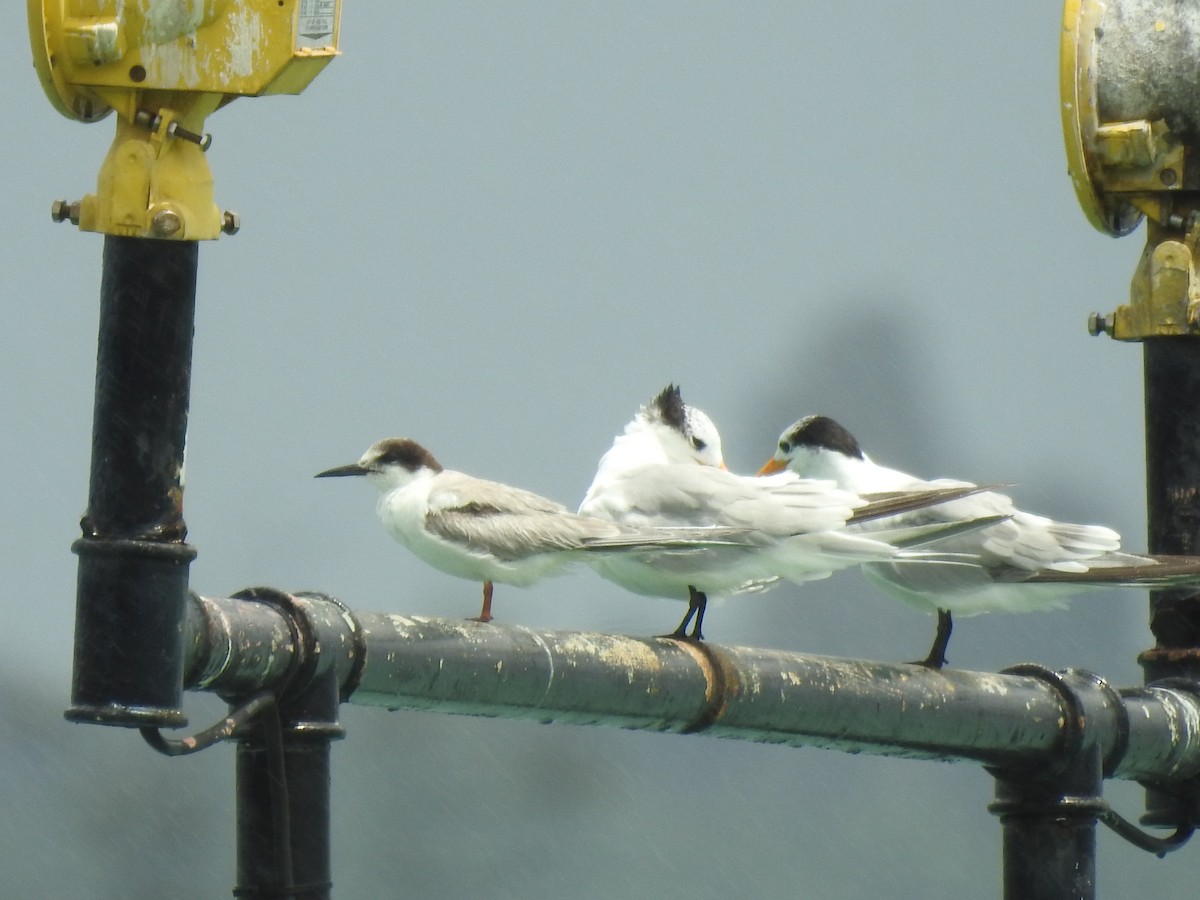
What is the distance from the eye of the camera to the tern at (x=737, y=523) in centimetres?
445

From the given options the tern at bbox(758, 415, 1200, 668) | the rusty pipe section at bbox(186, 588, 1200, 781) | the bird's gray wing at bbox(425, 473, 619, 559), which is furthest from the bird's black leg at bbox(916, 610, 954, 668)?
the bird's gray wing at bbox(425, 473, 619, 559)

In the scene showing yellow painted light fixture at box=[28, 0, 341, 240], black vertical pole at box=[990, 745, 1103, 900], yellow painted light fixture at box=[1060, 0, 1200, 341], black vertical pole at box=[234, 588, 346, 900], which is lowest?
black vertical pole at box=[990, 745, 1103, 900]

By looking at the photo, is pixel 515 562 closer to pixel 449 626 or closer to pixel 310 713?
pixel 449 626

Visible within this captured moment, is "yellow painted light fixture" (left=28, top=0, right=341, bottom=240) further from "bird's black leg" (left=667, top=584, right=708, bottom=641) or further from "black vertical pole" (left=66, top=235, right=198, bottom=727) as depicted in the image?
"bird's black leg" (left=667, top=584, right=708, bottom=641)

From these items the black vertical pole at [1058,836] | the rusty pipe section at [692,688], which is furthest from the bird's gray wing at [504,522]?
the black vertical pole at [1058,836]

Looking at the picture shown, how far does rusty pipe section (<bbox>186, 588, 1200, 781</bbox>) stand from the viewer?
293 cm

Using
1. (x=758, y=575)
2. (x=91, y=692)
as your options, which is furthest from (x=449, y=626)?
(x=758, y=575)

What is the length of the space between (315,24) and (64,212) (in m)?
0.40

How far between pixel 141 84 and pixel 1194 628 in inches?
113

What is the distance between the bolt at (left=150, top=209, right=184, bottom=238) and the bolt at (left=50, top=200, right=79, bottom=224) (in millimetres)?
128

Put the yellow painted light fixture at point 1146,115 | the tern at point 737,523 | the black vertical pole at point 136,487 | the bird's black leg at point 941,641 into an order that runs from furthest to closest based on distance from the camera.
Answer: the bird's black leg at point 941,641, the yellow painted light fixture at point 1146,115, the tern at point 737,523, the black vertical pole at point 136,487

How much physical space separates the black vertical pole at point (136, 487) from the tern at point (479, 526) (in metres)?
1.44

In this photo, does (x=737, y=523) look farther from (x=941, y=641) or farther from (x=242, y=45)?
(x=242, y=45)

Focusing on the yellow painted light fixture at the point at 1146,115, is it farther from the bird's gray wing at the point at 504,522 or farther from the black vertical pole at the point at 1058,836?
the bird's gray wing at the point at 504,522
